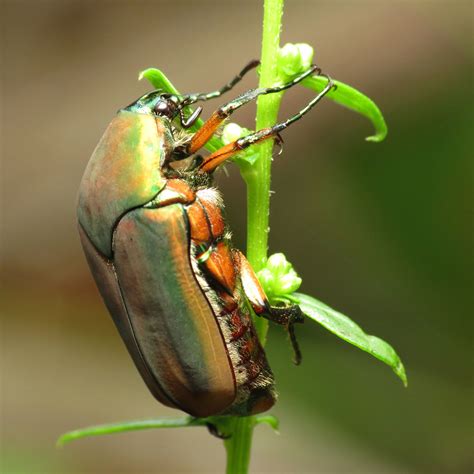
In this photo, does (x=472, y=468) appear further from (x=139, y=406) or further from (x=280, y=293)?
(x=280, y=293)

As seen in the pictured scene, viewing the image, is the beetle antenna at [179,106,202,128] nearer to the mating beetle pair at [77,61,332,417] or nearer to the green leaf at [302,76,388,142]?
the mating beetle pair at [77,61,332,417]

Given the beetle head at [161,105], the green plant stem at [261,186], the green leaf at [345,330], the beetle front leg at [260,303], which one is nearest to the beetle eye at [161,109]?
the beetle head at [161,105]

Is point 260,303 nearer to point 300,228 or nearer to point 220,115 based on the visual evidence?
point 220,115

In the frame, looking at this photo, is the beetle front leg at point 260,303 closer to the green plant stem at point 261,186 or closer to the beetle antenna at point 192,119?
the green plant stem at point 261,186

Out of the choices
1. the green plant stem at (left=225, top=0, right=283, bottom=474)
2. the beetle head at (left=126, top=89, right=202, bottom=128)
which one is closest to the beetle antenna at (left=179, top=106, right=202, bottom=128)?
the beetle head at (left=126, top=89, right=202, bottom=128)

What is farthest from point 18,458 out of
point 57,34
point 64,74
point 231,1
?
point 231,1

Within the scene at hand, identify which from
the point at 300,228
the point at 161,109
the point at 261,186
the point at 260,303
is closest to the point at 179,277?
the point at 260,303
